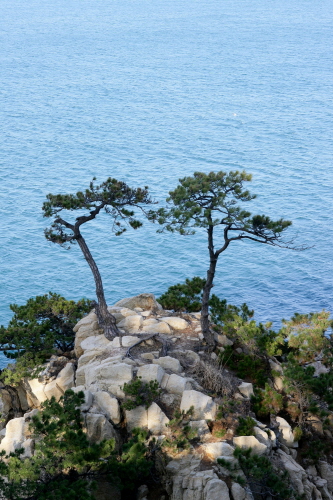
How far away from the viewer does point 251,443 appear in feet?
61.9

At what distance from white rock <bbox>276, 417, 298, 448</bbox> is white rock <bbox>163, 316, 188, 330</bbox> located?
608 centimetres

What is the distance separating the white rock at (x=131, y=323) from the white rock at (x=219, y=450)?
25.7ft

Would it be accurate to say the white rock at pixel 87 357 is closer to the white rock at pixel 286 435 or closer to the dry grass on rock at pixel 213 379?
the dry grass on rock at pixel 213 379

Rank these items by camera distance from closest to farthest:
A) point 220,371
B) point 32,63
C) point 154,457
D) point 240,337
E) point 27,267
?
1. point 154,457
2. point 220,371
3. point 240,337
4. point 27,267
5. point 32,63

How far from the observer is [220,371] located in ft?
72.5

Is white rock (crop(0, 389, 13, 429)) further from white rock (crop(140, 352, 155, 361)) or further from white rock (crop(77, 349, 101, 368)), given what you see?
white rock (crop(140, 352, 155, 361))

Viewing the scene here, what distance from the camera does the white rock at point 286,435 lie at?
2115 cm

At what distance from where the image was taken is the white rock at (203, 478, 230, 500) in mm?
16906

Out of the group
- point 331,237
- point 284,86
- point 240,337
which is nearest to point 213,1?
point 284,86

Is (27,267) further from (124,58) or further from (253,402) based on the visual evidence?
(124,58)

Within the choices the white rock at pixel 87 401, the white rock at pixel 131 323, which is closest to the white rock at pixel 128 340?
the white rock at pixel 131 323

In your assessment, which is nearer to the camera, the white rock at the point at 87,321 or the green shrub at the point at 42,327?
the green shrub at the point at 42,327

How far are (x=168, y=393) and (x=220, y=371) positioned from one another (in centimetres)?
243

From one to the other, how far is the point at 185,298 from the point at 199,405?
901 cm
